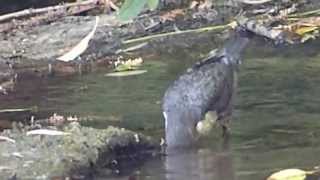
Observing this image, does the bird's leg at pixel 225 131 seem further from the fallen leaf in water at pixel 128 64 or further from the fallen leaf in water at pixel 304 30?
the fallen leaf in water at pixel 304 30

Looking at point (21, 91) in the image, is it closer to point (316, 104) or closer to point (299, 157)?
point (316, 104)

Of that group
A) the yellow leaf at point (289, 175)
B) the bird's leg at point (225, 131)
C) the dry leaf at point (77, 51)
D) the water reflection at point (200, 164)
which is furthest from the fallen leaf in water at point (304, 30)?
the yellow leaf at point (289, 175)

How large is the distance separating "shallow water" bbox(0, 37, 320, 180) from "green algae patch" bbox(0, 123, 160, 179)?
18 cm

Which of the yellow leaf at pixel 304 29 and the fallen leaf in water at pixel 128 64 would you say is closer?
the fallen leaf in water at pixel 128 64

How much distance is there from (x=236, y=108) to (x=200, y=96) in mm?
515

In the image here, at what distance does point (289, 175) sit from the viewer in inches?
233

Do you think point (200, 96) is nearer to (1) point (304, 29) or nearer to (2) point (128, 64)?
(2) point (128, 64)

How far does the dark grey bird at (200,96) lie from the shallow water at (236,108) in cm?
14

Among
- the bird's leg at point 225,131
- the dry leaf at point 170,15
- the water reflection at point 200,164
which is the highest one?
the dry leaf at point 170,15

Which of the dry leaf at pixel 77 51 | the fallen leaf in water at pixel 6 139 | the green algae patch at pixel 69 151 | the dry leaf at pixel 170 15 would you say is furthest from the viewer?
the dry leaf at pixel 170 15

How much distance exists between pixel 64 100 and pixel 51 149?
2.37 metres

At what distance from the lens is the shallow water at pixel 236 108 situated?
659 centimetres

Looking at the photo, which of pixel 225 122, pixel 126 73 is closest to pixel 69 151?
pixel 225 122

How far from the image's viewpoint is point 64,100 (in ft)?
29.2
